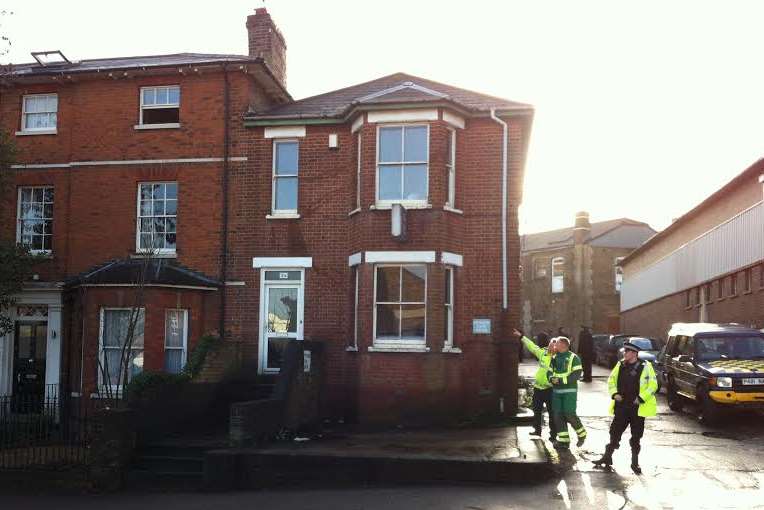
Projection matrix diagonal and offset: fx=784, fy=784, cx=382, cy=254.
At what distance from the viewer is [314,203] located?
17.5 m

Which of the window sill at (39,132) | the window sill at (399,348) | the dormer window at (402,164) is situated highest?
the window sill at (39,132)

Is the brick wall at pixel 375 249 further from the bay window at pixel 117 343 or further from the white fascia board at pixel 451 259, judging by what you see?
the bay window at pixel 117 343

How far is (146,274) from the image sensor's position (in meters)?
16.8

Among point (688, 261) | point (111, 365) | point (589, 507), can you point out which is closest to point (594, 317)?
point (688, 261)

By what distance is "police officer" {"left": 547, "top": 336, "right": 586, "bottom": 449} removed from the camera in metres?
12.5

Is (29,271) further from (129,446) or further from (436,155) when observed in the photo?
(436,155)

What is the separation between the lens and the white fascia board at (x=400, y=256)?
15984mm

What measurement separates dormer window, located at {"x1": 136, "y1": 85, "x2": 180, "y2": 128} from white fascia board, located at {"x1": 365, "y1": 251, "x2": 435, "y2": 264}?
592cm

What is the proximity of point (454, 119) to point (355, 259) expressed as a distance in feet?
11.9

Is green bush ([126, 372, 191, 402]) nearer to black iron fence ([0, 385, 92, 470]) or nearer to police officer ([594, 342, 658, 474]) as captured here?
black iron fence ([0, 385, 92, 470])

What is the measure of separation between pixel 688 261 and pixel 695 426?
19320mm

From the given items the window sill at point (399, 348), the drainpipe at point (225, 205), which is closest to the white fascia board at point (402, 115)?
the drainpipe at point (225, 205)

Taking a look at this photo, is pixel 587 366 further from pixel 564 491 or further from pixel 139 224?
pixel 564 491

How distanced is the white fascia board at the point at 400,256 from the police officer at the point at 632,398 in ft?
17.4
